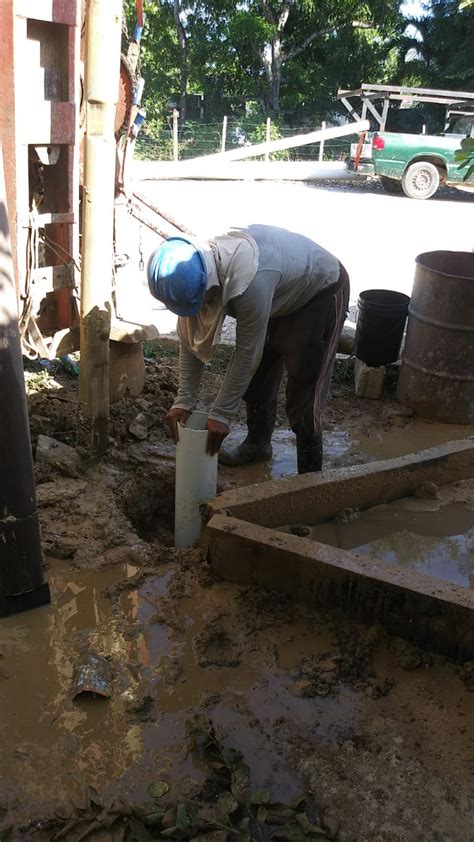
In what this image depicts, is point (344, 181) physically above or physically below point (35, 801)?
above

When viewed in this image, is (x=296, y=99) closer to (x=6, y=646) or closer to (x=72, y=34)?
(x=72, y=34)

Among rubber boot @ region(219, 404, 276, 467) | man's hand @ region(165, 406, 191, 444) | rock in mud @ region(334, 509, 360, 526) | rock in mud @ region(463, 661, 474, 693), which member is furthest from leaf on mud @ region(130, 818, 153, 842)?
rubber boot @ region(219, 404, 276, 467)

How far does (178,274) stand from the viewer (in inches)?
123

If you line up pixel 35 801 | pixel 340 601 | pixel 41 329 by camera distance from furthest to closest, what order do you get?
pixel 41 329
pixel 340 601
pixel 35 801

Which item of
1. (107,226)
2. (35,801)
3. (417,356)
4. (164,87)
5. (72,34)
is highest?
(164,87)

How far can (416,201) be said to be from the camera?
17.5m

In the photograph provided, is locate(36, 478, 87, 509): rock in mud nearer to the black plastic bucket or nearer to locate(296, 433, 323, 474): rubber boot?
locate(296, 433, 323, 474): rubber boot

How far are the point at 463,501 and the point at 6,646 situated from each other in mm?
2702

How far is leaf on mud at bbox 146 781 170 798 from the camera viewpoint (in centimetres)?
235

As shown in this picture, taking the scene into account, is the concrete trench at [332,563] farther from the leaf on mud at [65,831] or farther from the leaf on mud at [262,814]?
the leaf on mud at [65,831]

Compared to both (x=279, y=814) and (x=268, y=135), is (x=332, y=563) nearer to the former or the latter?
(x=279, y=814)

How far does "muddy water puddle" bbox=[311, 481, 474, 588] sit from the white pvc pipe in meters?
0.65

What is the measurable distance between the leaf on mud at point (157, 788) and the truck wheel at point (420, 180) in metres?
17.4

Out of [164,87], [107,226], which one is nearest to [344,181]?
[164,87]
